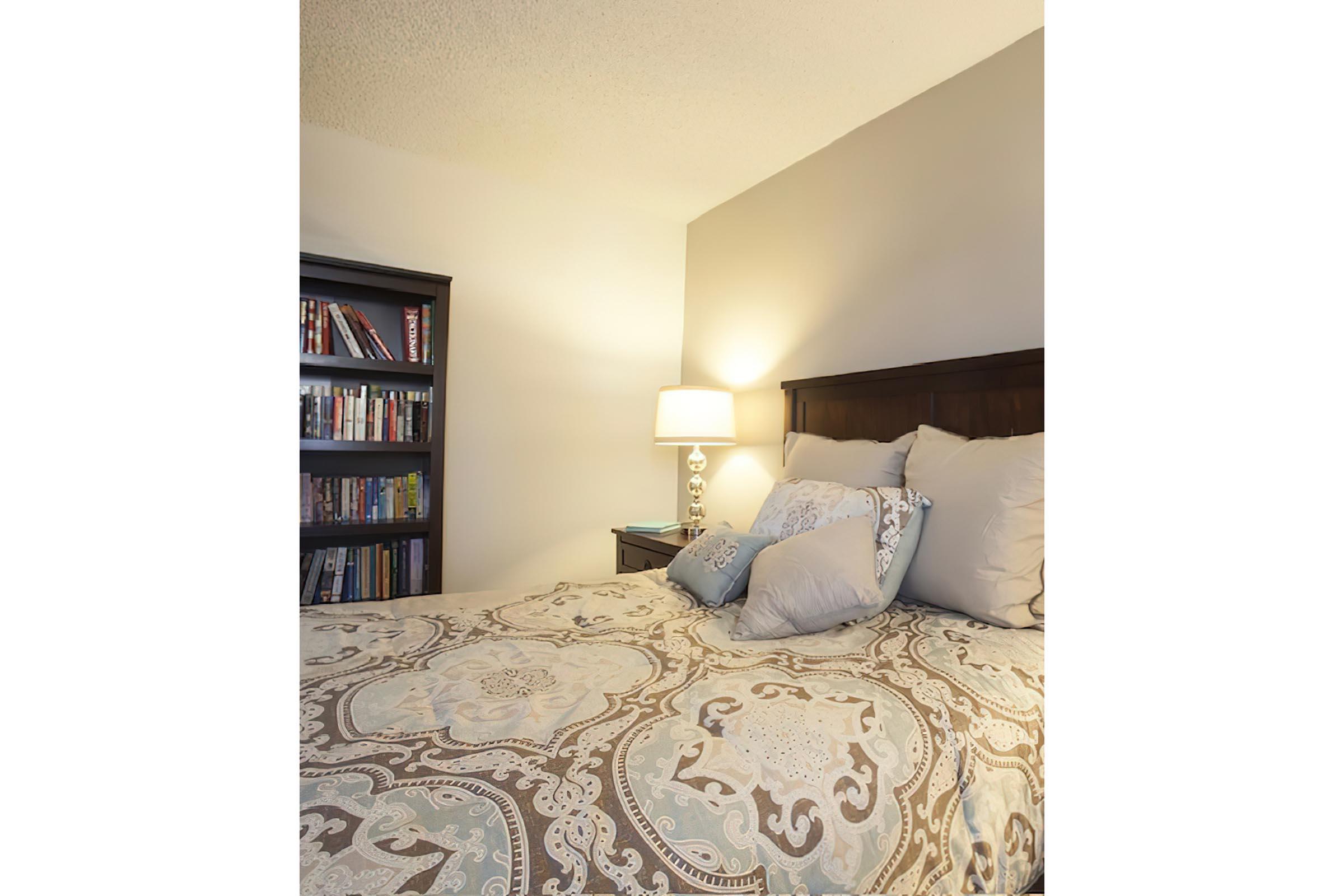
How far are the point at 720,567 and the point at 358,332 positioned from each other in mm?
2007

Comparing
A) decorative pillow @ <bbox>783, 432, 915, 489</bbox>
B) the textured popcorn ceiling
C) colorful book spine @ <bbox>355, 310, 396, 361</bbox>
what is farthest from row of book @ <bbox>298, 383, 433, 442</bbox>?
decorative pillow @ <bbox>783, 432, 915, 489</bbox>

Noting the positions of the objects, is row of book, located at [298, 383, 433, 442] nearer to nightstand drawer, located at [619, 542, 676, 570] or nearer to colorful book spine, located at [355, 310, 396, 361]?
colorful book spine, located at [355, 310, 396, 361]

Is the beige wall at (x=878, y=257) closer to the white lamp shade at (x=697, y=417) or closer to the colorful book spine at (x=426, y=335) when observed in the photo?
the white lamp shade at (x=697, y=417)

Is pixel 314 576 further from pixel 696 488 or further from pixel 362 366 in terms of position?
pixel 696 488

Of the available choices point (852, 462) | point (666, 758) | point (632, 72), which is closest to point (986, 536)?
point (852, 462)

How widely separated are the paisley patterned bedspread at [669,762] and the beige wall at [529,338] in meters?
1.83

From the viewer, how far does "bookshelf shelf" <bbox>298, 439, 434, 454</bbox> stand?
264cm

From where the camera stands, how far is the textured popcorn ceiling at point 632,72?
2.08 m

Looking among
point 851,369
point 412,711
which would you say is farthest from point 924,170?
point 412,711

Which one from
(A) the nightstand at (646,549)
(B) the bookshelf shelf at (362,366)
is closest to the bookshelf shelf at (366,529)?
(B) the bookshelf shelf at (362,366)
